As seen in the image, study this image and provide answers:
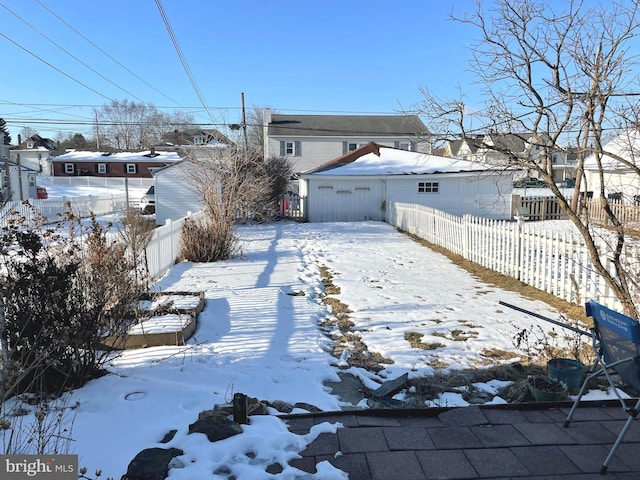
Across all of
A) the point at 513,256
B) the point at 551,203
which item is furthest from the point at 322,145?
the point at 513,256

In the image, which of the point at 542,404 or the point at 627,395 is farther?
the point at 627,395

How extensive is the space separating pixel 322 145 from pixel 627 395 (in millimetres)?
34469

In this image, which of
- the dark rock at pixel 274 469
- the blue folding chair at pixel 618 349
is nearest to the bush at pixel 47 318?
the dark rock at pixel 274 469

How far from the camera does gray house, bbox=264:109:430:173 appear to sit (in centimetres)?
3641

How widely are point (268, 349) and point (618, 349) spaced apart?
129 inches

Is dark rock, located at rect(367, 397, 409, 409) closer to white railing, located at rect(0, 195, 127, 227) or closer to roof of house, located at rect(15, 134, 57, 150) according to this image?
white railing, located at rect(0, 195, 127, 227)

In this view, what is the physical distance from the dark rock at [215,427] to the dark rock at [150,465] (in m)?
0.27

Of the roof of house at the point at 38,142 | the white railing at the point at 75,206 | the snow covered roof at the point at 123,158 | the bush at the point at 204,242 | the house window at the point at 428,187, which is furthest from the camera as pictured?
the roof of house at the point at 38,142

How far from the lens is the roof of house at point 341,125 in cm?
3666

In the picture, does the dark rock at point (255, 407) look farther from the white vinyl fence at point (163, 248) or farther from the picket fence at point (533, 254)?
the white vinyl fence at point (163, 248)

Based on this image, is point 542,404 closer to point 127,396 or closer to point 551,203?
point 127,396

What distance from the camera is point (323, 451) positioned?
8.96 ft

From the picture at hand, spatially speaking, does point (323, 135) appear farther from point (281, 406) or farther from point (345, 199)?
point (281, 406)

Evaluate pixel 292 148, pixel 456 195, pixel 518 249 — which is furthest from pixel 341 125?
pixel 518 249
